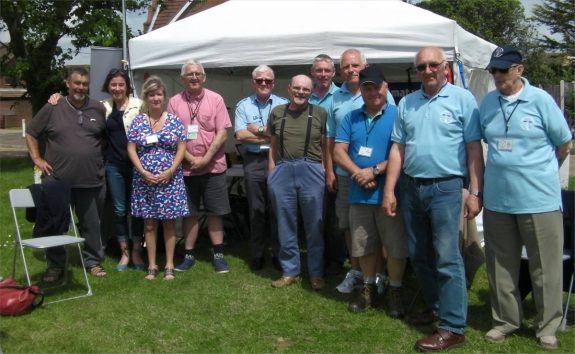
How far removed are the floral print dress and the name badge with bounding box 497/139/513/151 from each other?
251cm

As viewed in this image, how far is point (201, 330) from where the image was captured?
408 centimetres

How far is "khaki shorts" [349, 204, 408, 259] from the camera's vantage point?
4.10 meters

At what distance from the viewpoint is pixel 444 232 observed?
369 cm

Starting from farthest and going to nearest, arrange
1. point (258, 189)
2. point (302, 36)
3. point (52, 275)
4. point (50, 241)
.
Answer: point (302, 36)
point (258, 189)
point (52, 275)
point (50, 241)

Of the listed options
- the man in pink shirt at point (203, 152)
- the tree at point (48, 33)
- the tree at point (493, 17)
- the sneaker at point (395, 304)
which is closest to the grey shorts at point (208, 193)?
the man in pink shirt at point (203, 152)

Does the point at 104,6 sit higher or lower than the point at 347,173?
higher

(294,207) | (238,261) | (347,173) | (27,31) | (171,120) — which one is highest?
(27,31)

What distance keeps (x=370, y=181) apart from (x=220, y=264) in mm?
1889

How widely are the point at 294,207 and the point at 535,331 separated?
1923 millimetres

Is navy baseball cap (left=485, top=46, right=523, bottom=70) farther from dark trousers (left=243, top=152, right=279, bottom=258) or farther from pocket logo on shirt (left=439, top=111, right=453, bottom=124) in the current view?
dark trousers (left=243, top=152, right=279, bottom=258)

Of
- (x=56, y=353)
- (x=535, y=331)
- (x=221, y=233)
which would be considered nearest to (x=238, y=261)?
(x=221, y=233)

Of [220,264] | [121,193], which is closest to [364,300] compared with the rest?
[220,264]

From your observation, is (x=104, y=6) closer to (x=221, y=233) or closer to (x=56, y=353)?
(x=221, y=233)

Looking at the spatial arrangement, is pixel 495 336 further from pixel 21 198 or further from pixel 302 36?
pixel 21 198
